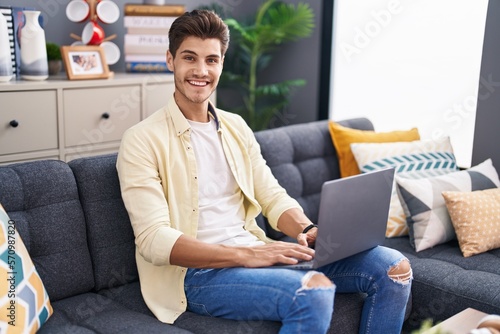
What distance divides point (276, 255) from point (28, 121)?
1552 millimetres

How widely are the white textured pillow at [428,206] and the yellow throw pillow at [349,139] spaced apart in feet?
1.00

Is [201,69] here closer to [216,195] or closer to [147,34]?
[216,195]

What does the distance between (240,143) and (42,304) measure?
0.88m

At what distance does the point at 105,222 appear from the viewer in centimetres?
213

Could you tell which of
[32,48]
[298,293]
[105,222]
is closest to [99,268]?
[105,222]

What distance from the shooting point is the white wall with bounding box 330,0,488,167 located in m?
A: 3.47

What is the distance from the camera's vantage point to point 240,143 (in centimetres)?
234

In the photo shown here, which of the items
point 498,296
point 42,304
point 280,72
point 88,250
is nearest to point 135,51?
point 280,72

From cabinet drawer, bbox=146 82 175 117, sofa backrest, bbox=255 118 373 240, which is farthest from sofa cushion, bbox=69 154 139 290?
cabinet drawer, bbox=146 82 175 117

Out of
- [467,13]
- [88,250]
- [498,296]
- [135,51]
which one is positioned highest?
[467,13]

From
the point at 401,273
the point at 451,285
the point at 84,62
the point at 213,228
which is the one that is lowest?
the point at 451,285

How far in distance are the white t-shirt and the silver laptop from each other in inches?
10.2

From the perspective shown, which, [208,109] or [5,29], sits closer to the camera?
[208,109]

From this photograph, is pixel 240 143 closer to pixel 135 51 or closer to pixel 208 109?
pixel 208 109
